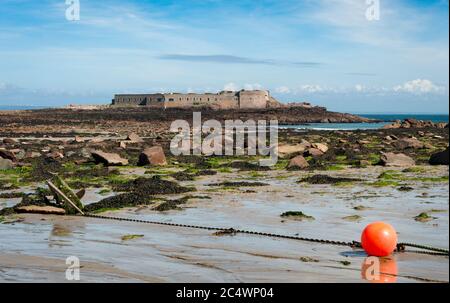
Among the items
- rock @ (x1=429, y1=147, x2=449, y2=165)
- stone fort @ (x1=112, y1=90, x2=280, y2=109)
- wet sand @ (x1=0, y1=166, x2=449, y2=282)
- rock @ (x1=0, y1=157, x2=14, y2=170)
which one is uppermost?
stone fort @ (x1=112, y1=90, x2=280, y2=109)

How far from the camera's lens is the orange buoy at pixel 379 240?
8.37 meters

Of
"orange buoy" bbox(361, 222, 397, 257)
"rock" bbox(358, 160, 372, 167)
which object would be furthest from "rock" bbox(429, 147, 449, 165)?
"orange buoy" bbox(361, 222, 397, 257)

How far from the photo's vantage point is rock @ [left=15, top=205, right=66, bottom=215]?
1260cm

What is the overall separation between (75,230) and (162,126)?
52482 mm

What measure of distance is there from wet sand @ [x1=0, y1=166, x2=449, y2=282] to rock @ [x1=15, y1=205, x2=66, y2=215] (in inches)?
11.0

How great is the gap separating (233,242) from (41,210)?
16.0 feet

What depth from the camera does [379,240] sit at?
837cm

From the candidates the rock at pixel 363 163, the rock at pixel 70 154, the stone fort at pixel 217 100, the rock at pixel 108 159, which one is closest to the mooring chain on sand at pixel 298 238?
the rock at pixel 108 159

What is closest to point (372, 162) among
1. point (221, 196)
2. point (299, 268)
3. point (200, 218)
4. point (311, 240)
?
point (221, 196)

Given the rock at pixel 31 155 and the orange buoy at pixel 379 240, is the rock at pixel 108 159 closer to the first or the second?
the rock at pixel 31 155

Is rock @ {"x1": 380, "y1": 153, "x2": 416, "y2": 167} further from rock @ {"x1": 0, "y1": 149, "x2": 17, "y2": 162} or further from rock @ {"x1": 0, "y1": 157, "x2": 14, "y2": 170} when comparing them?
rock @ {"x1": 0, "y1": 149, "x2": 17, "y2": 162}

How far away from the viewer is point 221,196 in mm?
15242

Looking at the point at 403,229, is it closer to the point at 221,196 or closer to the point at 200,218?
the point at 200,218

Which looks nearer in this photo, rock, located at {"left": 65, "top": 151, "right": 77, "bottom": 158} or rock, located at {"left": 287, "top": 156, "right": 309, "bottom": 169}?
rock, located at {"left": 287, "top": 156, "right": 309, "bottom": 169}
